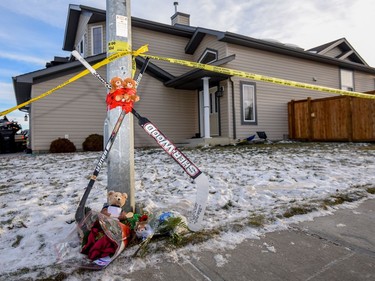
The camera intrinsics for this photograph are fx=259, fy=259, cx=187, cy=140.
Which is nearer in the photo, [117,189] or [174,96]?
[117,189]

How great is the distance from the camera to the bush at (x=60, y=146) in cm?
1080

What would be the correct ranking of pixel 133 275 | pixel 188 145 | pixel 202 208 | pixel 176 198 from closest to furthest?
pixel 133 275 < pixel 202 208 < pixel 176 198 < pixel 188 145

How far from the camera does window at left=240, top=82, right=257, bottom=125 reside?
1267cm

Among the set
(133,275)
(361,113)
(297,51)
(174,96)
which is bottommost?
(133,275)

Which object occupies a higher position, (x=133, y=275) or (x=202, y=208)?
(x=202, y=208)

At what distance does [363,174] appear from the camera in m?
4.76

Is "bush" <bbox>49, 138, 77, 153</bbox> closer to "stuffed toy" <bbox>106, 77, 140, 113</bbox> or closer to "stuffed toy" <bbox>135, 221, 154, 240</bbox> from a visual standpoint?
"stuffed toy" <bbox>106, 77, 140, 113</bbox>

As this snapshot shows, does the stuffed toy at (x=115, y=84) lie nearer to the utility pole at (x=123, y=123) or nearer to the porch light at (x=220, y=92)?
the utility pole at (x=123, y=123)

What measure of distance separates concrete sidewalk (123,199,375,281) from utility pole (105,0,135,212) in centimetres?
89

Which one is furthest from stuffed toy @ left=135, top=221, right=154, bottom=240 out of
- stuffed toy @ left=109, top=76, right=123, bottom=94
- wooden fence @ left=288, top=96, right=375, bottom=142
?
wooden fence @ left=288, top=96, right=375, bottom=142

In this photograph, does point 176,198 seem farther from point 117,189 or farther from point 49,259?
point 49,259

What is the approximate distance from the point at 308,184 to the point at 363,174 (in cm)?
149

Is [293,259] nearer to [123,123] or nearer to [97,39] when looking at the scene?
[123,123]

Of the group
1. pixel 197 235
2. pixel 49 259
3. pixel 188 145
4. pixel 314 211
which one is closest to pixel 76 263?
pixel 49 259
